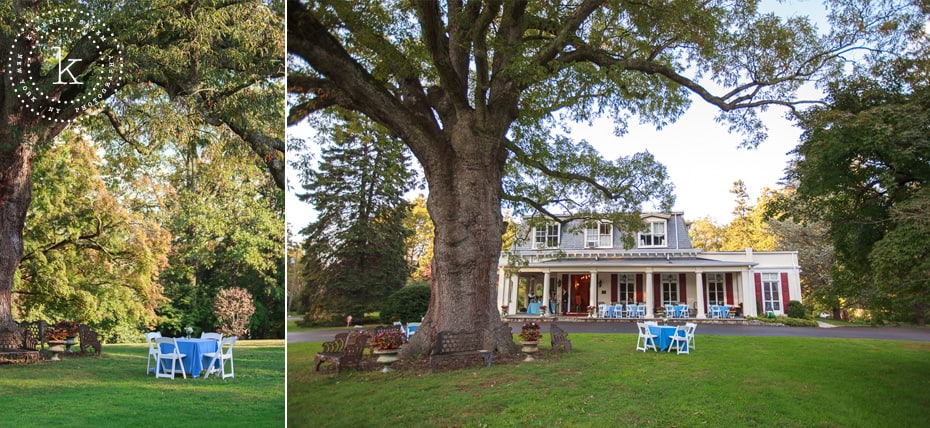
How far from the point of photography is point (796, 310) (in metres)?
16.8

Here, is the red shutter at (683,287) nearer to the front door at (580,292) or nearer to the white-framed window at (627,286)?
the white-framed window at (627,286)

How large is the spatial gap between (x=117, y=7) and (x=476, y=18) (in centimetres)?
444

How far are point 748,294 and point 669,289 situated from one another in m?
2.42

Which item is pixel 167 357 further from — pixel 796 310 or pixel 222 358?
pixel 796 310

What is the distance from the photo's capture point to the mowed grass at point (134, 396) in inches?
188

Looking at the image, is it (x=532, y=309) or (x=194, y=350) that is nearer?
(x=194, y=350)

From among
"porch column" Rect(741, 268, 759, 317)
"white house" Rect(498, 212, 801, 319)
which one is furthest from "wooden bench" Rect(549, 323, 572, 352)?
"porch column" Rect(741, 268, 759, 317)

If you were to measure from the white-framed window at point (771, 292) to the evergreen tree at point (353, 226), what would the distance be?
1792cm

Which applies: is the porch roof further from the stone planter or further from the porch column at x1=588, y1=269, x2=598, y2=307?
the stone planter

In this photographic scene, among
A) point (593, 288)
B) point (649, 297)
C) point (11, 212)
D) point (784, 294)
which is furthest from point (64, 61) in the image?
point (784, 294)

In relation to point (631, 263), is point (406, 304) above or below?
below

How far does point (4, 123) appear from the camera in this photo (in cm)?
712

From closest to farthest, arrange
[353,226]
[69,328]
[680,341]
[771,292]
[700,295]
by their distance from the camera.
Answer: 1. [353,226]
2. [69,328]
3. [680,341]
4. [700,295]
5. [771,292]

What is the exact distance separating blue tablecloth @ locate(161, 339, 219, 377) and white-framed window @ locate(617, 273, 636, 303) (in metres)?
14.2
